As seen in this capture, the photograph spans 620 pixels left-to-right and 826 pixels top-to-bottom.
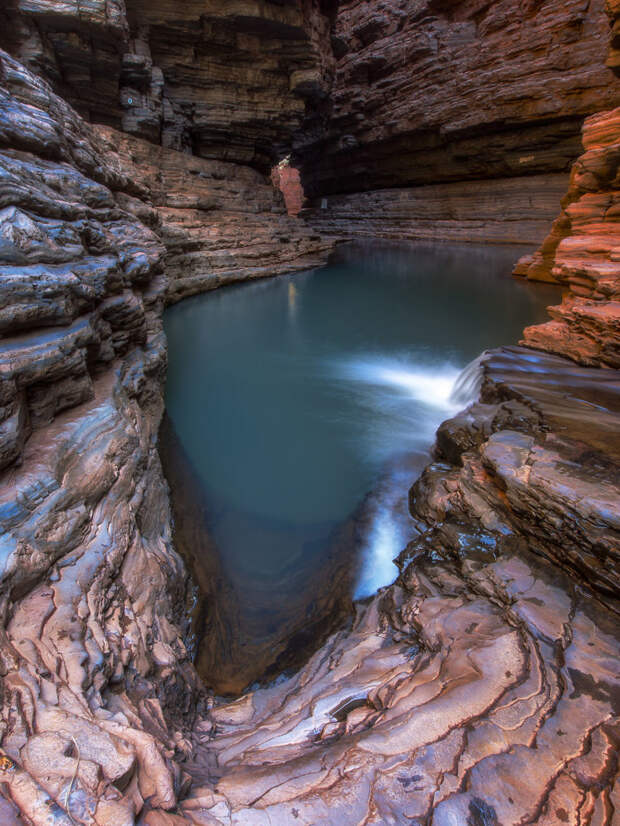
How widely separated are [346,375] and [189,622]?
4.46 metres

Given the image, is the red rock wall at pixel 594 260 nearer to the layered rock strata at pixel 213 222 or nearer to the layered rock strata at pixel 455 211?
the layered rock strata at pixel 213 222

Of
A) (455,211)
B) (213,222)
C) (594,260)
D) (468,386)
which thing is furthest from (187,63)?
(468,386)

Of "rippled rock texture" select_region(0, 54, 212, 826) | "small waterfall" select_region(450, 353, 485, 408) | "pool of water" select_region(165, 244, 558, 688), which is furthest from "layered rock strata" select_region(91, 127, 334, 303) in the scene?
"small waterfall" select_region(450, 353, 485, 408)

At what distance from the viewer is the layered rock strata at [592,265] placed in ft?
14.5

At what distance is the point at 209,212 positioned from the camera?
48.7 ft

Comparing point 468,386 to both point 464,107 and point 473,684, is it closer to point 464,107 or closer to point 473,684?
point 473,684

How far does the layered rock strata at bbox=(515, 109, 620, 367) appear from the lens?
442cm

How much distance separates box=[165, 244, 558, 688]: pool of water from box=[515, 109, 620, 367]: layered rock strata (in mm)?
1463

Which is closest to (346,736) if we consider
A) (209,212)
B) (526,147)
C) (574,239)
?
(574,239)

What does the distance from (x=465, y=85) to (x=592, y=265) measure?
17.2 metres

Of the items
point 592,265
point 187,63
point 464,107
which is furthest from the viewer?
point 464,107

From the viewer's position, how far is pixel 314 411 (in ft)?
16.9

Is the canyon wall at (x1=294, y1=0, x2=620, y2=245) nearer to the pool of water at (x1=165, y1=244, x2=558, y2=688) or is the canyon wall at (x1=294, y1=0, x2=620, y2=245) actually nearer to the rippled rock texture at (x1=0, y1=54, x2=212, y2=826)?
the pool of water at (x1=165, y1=244, x2=558, y2=688)

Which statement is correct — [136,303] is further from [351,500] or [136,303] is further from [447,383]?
[447,383]
